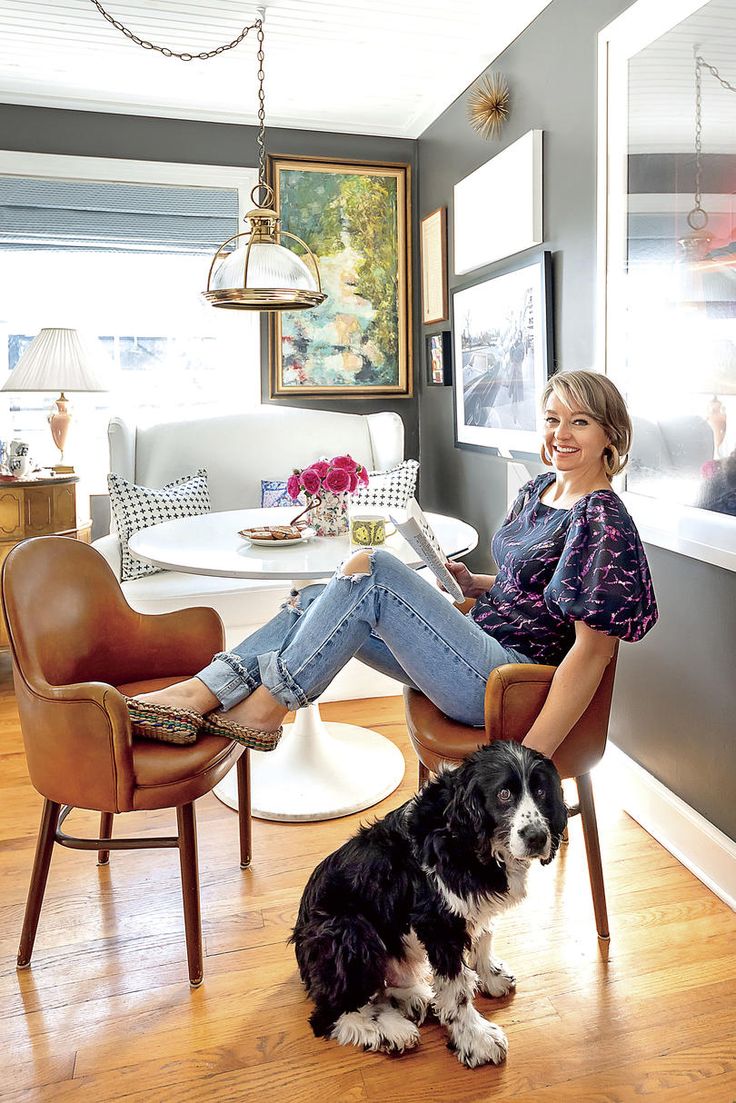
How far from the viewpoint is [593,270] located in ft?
8.45

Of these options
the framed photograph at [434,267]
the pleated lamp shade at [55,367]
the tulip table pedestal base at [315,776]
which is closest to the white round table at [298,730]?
the tulip table pedestal base at [315,776]

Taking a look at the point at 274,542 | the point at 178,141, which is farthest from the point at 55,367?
the point at 274,542

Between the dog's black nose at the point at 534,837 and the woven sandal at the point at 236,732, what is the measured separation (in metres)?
0.65

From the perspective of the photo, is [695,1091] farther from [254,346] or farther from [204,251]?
[204,251]

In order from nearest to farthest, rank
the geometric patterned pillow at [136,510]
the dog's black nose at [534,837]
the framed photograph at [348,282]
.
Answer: the dog's black nose at [534,837] < the geometric patterned pillow at [136,510] < the framed photograph at [348,282]

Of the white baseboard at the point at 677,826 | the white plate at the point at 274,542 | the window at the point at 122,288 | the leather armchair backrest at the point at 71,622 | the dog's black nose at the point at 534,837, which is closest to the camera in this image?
the dog's black nose at the point at 534,837

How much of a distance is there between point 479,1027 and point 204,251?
11.8 feet

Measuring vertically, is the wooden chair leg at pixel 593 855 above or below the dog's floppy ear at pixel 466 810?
below

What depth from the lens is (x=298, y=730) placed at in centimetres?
270

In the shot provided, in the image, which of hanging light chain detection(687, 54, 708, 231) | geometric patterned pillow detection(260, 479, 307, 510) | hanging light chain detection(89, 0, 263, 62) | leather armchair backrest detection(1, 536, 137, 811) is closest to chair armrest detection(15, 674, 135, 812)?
leather armchair backrest detection(1, 536, 137, 811)

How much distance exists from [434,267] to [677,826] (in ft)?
9.07

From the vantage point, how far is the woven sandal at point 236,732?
1.83 metres

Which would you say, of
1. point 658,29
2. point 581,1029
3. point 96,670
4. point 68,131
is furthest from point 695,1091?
point 68,131

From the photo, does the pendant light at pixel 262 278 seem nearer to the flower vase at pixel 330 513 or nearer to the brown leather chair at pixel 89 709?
the flower vase at pixel 330 513
